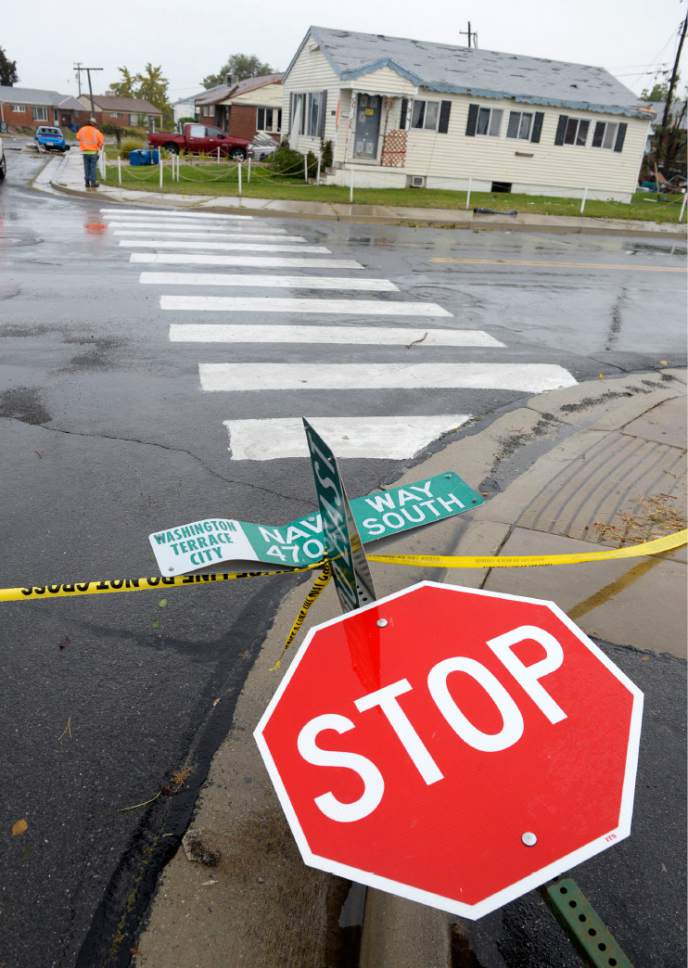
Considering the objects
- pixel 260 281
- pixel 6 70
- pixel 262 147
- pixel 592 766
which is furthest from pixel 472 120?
pixel 6 70

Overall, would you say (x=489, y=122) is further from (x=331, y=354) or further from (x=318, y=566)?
(x=318, y=566)

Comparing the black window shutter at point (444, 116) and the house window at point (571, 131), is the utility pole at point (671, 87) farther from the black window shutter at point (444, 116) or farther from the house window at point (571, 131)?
the black window shutter at point (444, 116)

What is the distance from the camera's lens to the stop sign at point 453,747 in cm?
149

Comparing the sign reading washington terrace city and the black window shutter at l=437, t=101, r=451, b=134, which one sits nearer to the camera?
the sign reading washington terrace city

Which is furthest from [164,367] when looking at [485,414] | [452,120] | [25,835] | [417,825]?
[452,120]

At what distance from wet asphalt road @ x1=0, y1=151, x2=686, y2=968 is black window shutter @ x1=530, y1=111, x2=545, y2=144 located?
862 inches

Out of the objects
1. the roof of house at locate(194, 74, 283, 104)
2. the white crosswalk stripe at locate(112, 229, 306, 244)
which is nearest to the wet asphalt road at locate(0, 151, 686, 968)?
A: the white crosswalk stripe at locate(112, 229, 306, 244)

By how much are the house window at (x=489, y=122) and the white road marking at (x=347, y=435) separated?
26881mm

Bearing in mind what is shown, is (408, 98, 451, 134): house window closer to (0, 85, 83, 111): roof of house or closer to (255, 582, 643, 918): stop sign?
(255, 582, 643, 918): stop sign

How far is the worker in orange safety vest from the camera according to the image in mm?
19750

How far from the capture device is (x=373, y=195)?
24562 millimetres

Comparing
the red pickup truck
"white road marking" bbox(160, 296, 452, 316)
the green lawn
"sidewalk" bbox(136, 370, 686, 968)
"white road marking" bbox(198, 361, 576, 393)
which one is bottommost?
"sidewalk" bbox(136, 370, 686, 968)

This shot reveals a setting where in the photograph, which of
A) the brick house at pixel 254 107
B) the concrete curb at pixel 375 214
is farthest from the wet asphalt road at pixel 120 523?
the brick house at pixel 254 107

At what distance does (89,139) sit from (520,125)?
17735mm
